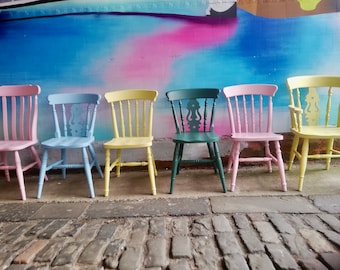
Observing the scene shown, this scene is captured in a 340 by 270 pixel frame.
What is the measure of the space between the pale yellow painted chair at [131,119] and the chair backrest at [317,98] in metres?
1.36

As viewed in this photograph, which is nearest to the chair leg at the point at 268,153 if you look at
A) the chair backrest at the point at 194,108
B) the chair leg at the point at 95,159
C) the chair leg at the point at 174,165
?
the chair backrest at the point at 194,108

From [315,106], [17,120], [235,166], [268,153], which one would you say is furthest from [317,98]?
[17,120]

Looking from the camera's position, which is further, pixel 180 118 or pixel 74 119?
pixel 180 118

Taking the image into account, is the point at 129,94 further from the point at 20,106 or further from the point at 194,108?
the point at 20,106

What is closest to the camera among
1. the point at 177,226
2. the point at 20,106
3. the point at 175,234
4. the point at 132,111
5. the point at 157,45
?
the point at 175,234

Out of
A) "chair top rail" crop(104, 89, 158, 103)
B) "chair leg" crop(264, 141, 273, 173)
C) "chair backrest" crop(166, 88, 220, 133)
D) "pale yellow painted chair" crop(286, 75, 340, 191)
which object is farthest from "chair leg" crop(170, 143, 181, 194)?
"pale yellow painted chair" crop(286, 75, 340, 191)

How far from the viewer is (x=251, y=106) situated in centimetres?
306

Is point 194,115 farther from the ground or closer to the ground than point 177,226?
farther from the ground

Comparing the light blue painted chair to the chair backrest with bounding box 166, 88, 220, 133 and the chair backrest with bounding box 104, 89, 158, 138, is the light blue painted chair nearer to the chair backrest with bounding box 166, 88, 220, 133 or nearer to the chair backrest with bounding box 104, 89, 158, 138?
the chair backrest with bounding box 104, 89, 158, 138

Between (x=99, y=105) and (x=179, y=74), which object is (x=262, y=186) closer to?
(x=179, y=74)

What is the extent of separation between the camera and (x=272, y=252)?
1707 millimetres

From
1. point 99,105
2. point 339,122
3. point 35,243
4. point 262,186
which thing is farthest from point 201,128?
point 35,243

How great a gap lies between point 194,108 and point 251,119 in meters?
0.60

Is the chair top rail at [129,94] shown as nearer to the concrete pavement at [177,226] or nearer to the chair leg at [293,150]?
the concrete pavement at [177,226]
